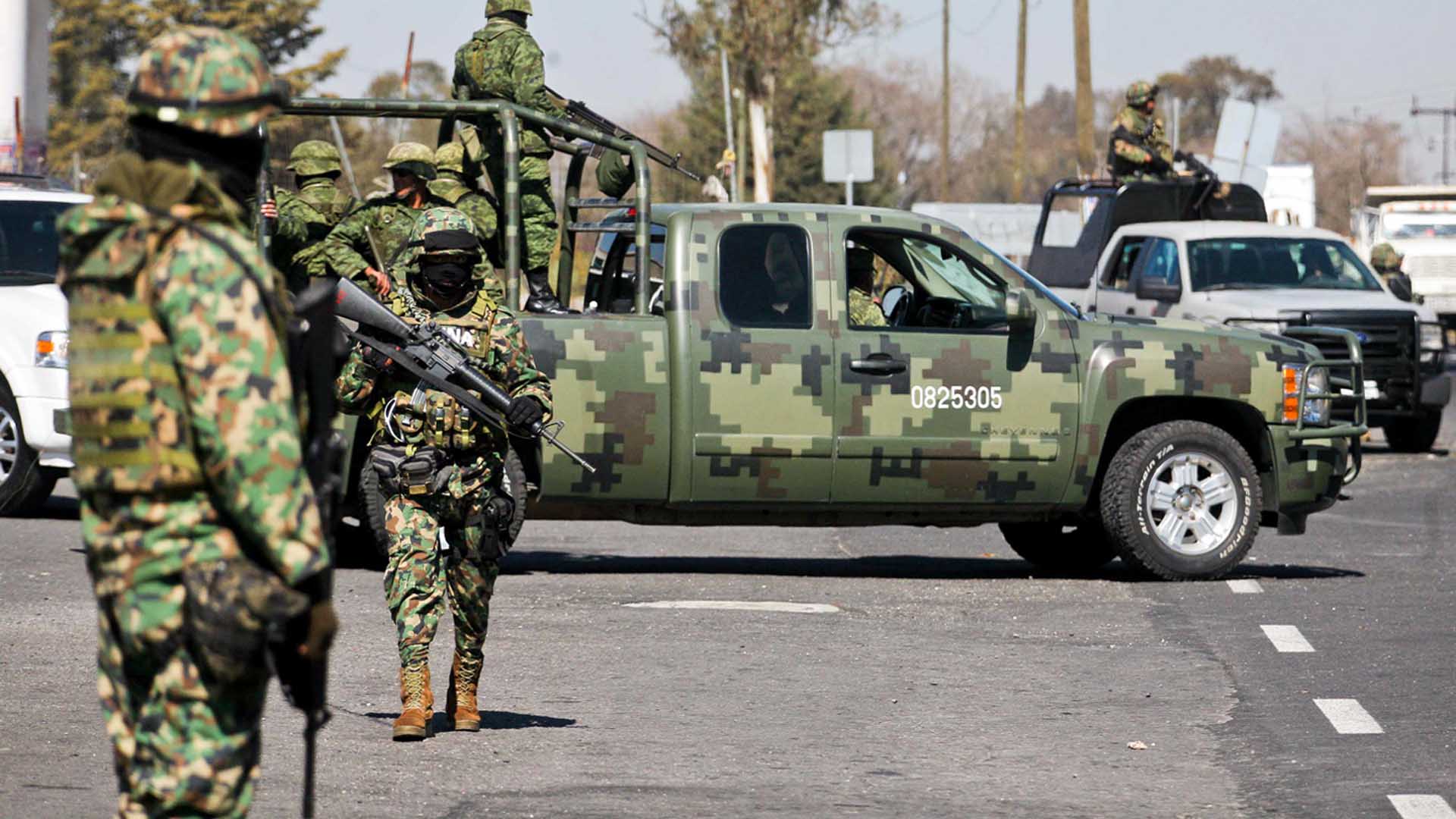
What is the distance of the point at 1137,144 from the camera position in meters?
20.8

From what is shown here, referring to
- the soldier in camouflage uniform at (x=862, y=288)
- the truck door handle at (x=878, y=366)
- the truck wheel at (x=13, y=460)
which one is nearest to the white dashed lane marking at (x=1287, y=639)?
the truck door handle at (x=878, y=366)

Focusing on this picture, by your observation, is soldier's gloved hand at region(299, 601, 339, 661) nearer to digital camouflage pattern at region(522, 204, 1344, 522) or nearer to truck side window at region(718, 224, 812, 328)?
digital camouflage pattern at region(522, 204, 1344, 522)

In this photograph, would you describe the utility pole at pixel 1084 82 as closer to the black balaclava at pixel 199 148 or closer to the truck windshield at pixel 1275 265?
the truck windshield at pixel 1275 265

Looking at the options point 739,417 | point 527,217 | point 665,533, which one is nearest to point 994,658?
point 739,417

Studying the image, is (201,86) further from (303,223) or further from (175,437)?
(303,223)

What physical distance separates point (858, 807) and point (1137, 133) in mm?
15017

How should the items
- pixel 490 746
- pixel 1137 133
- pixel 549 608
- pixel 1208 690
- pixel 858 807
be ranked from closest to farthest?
pixel 858 807, pixel 490 746, pixel 1208 690, pixel 549 608, pixel 1137 133

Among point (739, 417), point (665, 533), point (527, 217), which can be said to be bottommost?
point (665, 533)

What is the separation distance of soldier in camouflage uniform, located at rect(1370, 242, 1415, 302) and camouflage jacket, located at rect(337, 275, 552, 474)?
15.4 metres

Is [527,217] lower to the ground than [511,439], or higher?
higher

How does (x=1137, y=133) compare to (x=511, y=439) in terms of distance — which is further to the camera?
(x=1137, y=133)

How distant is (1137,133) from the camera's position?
816 inches

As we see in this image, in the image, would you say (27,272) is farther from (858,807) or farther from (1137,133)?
(1137,133)

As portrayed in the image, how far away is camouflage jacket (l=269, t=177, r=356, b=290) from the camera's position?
11.9 meters
